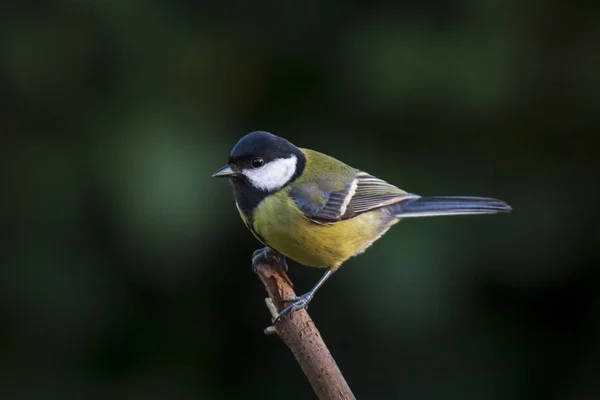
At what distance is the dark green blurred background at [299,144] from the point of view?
2.77 meters

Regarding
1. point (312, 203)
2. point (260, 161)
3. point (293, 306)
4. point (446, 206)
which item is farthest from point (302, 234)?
point (446, 206)

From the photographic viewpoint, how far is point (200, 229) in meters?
2.69

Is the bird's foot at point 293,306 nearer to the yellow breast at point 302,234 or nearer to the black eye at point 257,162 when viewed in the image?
the yellow breast at point 302,234

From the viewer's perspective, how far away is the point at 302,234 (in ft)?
7.43

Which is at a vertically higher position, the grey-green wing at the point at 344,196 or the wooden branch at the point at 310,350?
the grey-green wing at the point at 344,196

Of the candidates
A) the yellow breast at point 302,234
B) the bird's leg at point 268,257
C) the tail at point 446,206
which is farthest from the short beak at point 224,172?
the tail at point 446,206

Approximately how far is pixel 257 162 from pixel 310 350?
0.67 m

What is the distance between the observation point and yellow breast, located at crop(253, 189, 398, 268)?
87.8 inches

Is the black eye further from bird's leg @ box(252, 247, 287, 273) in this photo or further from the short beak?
bird's leg @ box(252, 247, 287, 273)

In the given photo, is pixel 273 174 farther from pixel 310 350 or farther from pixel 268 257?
pixel 310 350

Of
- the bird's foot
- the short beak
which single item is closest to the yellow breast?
the short beak

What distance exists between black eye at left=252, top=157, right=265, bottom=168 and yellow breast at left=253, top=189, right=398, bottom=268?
97 millimetres

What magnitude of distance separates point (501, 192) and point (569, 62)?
524mm

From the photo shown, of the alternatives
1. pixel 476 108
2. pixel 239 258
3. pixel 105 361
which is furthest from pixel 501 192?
pixel 105 361
